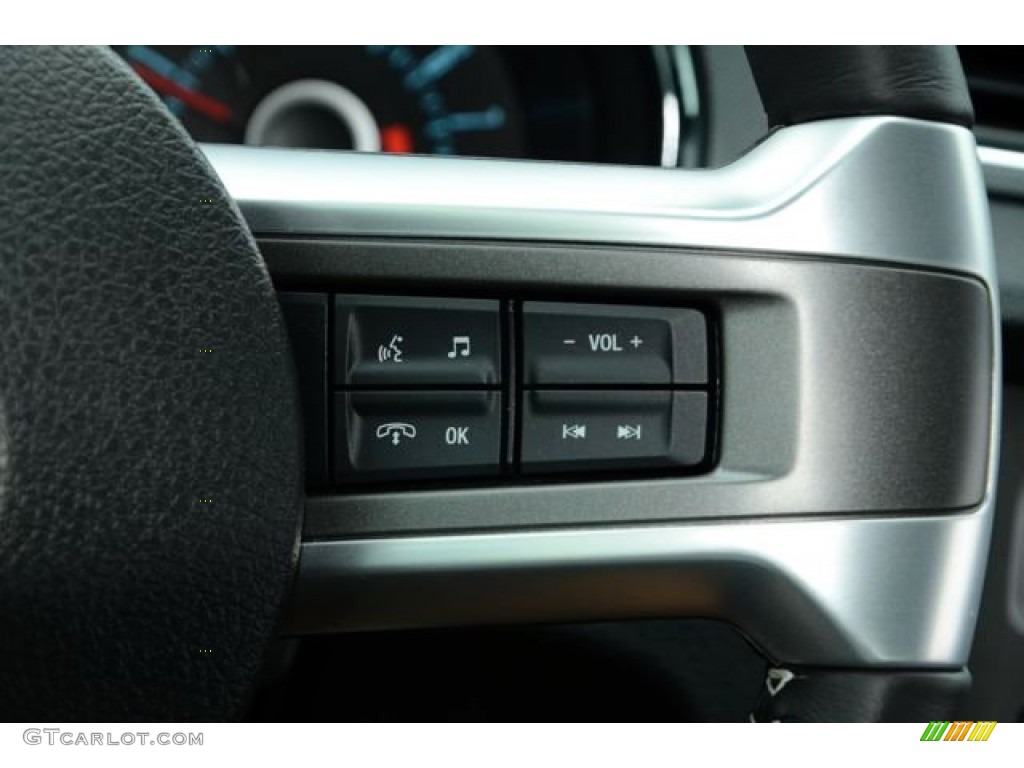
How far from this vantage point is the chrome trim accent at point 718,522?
614 mm

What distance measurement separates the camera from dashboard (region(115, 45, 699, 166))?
0.99 metres

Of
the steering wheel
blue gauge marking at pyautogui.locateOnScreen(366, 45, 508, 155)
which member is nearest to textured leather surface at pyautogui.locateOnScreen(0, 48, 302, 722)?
the steering wheel

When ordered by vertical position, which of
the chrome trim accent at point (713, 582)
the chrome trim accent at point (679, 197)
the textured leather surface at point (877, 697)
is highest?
the chrome trim accent at point (679, 197)

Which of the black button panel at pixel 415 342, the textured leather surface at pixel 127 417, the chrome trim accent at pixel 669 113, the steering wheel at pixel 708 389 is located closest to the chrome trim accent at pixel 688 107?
the chrome trim accent at pixel 669 113

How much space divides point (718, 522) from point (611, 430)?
0.06 meters

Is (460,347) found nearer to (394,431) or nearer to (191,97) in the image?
(394,431)

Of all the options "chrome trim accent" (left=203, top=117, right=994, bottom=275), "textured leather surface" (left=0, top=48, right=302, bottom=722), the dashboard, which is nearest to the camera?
"textured leather surface" (left=0, top=48, right=302, bottom=722)

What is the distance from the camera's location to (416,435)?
2.03ft

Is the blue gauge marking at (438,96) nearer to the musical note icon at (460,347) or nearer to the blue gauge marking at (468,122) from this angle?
the blue gauge marking at (468,122)

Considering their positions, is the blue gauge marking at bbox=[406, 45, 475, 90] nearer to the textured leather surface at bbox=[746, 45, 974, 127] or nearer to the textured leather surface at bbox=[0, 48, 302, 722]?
the textured leather surface at bbox=[746, 45, 974, 127]

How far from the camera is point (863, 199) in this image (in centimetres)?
65

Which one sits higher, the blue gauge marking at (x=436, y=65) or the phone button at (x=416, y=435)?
the blue gauge marking at (x=436, y=65)

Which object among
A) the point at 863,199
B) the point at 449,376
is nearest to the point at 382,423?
the point at 449,376
